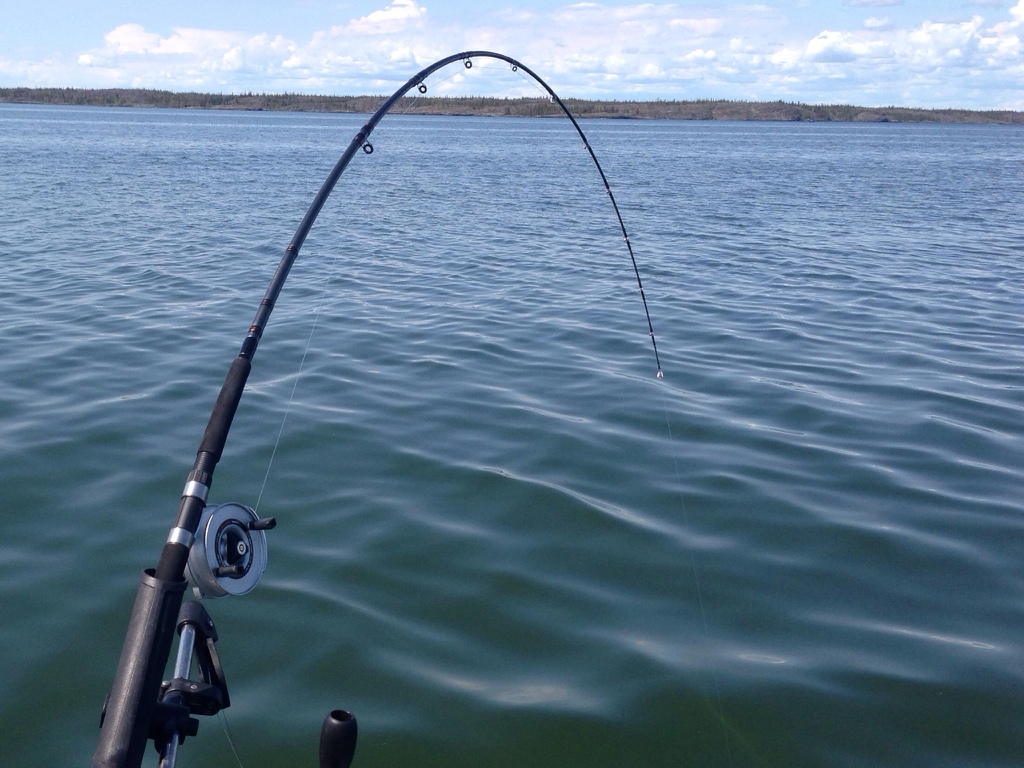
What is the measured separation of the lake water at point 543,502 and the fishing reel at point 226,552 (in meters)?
1.12

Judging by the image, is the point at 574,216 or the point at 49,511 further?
the point at 574,216

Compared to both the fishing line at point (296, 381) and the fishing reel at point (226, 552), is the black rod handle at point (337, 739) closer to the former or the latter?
the fishing reel at point (226, 552)

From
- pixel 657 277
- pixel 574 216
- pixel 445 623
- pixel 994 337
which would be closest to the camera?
pixel 445 623

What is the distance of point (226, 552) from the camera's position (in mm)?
2818

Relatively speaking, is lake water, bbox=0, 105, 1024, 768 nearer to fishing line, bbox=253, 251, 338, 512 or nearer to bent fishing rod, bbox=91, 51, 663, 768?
fishing line, bbox=253, 251, 338, 512

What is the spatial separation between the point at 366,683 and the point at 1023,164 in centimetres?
4127

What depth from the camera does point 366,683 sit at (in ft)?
13.4

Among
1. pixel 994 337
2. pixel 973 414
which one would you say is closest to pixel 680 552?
pixel 973 414

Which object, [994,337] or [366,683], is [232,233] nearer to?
[994,337]

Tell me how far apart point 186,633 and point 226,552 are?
10.3 inches

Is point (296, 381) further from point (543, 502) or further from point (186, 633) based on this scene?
point (186, 633)

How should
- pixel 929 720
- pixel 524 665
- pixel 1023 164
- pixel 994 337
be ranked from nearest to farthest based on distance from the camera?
pixel 929 720 → pixel 524 665 → pixel 994 337 → pixel 1023 164

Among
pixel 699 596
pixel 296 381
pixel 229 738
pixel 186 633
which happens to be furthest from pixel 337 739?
pixel 296 381

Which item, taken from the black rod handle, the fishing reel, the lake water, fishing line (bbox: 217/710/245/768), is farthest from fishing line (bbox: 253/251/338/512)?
the black rod handle
